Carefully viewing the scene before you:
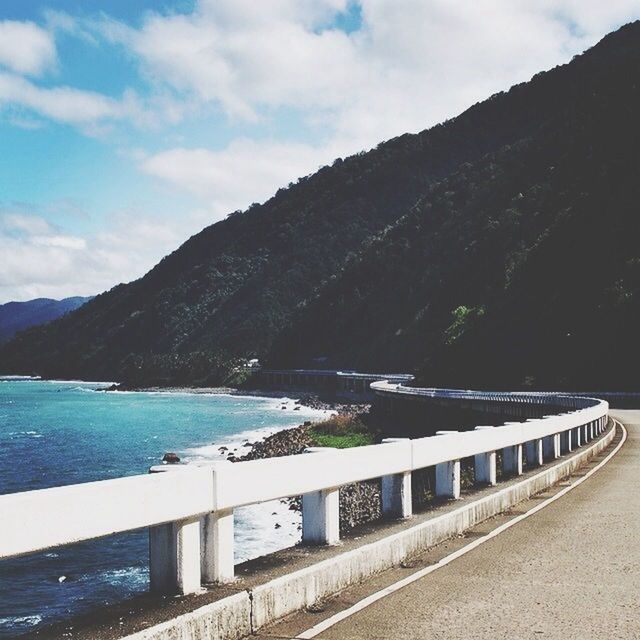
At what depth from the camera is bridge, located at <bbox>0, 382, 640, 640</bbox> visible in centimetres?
473

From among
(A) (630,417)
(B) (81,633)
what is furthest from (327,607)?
(A) (630,417)

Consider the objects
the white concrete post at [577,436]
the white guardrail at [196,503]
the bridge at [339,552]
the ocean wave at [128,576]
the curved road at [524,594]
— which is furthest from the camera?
the ocean wave at [128,576]

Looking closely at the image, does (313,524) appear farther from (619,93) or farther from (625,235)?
(619,93)

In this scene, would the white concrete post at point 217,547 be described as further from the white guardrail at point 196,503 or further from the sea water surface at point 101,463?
the sea water surface at point 101,463

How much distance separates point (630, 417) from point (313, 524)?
33332 mm

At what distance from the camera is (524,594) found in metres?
6.46

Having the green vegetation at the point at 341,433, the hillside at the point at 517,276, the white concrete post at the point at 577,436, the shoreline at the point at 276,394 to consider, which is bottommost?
the shoreline at the point at 276,394

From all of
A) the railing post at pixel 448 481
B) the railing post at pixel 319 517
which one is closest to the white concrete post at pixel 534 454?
the railing post at pixel 448 481

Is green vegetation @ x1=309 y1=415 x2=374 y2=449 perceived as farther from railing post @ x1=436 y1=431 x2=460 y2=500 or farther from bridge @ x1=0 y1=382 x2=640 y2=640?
bridge @ x1=0 y1=382 x2=640 y2=640

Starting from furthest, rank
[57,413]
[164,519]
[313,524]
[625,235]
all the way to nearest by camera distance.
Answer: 1. [57,413]
2. [625,235]
3. [313,524]
4. [164,519]

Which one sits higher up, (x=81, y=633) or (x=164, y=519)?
(x=164, y=519)

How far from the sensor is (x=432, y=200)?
16825 cm

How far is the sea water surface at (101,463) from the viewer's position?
20438 mm

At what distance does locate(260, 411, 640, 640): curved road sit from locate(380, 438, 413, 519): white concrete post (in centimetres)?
68
